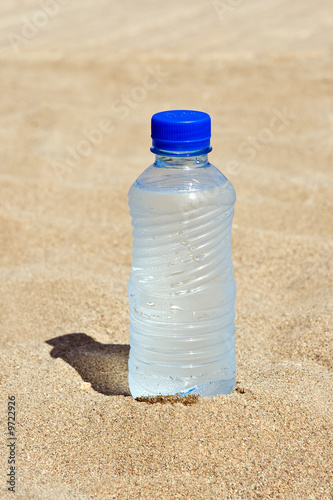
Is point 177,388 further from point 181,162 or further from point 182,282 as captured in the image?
point 181,162

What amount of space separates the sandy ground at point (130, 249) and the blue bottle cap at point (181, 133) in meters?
0.82

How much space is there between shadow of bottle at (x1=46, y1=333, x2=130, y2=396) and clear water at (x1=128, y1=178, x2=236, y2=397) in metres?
0.12

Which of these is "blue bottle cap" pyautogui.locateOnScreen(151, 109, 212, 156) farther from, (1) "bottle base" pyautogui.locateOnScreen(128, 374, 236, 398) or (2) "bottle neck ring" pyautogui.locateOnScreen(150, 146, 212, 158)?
(1) "bottle base" pyautogui.locateOnScreen(128, 374, 236, 398)

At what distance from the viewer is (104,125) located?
18.3 feet

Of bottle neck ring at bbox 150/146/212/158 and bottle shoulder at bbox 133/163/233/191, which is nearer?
bottle neck ring at bbox 150/146/212/158

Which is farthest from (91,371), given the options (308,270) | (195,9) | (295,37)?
(195,9)

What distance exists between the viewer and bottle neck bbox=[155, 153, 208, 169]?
6.98 ft

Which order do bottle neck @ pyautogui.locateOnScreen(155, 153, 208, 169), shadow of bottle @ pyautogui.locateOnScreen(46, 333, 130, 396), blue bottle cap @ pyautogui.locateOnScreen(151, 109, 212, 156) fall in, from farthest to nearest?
shadow of bottle @ pyautogui.locateOnScreen(46, 333, 130, 396)
bottle neck @ pyautogui.locateOnScreen(155, 153, 208, 169)
blue bottle cap @ pyautogui.locateOnScreen(151, 109, 212, 156)

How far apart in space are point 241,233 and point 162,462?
1983 mm

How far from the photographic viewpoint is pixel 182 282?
2279 mm

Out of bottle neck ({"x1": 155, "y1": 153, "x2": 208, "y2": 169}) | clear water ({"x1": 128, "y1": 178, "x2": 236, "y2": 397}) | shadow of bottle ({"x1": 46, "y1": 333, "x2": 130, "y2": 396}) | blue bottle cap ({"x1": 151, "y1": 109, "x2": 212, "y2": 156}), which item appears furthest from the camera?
shadow of bottle ({"x1": 46, "y1": 333, "x2": 130, "y2": 396})

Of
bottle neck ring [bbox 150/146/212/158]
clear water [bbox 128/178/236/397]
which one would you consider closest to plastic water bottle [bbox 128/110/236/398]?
clear water [bbox 128/178/236/397]

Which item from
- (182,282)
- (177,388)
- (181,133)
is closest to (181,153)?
(181,133)

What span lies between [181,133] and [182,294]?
0.57 metres
